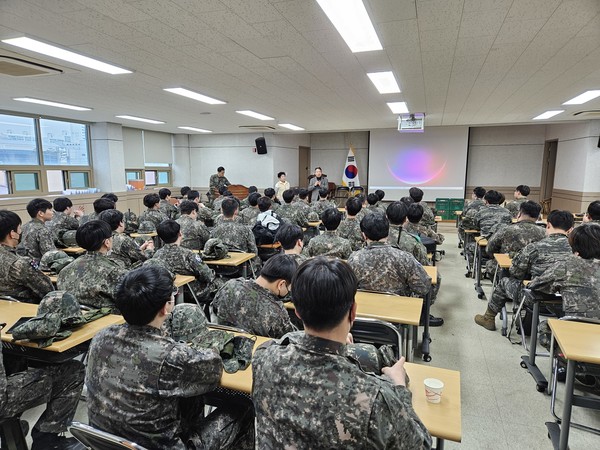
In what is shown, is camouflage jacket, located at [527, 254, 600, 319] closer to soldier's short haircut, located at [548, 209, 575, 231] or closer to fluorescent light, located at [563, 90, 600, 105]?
soldier's short haircut, located at [548, 209, 575, 231]

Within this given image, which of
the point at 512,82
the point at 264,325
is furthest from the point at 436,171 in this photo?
the point at 264,325

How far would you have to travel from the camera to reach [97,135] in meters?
9.73

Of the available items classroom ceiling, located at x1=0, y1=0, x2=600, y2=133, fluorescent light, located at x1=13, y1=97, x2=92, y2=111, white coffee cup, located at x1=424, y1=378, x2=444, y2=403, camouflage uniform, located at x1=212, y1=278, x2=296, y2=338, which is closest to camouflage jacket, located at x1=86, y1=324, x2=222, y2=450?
camouflage uniform, located at x1=212, y1=278, x2=296, y2=338

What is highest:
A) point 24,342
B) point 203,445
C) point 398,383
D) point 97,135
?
point 97,135

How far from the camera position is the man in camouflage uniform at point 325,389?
97 cm

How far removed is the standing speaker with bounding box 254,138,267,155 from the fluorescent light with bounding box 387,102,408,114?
5191 millimetres

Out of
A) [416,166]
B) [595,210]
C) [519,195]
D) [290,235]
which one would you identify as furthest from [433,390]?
[416,166]

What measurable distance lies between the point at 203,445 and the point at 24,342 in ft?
4.08

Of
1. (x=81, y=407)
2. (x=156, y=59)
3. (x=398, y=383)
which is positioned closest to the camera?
(x=398, y=383)

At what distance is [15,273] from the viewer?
105 inches

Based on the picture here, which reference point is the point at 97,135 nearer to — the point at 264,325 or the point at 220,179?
the point at 220,179

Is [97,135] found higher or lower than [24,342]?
higher

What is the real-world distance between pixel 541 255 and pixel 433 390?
2.44 metres

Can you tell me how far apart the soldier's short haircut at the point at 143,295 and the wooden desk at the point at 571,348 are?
208 centimetres
